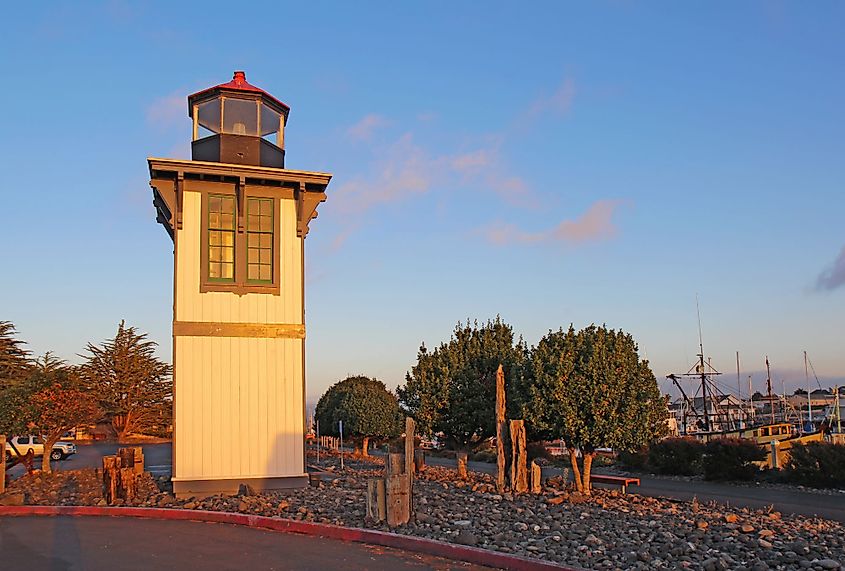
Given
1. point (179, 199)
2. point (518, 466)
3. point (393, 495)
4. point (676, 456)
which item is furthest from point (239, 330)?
point (676, 456)

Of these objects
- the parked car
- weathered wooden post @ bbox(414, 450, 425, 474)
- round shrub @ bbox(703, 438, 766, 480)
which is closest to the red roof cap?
weathered wooden post @ bbox(414, 450, 425, 474)

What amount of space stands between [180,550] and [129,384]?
52.3m

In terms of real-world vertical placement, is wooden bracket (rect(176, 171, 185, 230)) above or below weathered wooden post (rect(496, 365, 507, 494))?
above

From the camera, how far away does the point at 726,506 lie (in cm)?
1678

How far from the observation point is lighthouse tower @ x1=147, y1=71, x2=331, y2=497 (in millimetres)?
17375

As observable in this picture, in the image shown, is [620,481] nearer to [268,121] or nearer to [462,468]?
[462,468]

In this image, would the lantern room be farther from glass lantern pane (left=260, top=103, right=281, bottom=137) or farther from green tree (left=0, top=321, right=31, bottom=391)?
green tree (left=0, top=321, right=31, bottom=391)

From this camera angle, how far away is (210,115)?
19.0m

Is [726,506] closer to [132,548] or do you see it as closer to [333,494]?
[333,494]

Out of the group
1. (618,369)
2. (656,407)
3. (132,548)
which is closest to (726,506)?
(656,407)

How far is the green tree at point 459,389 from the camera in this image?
24.0 meters

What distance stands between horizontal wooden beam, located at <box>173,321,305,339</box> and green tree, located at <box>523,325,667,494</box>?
19.0 feet

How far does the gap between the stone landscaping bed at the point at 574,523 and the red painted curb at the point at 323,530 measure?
51 centimetres

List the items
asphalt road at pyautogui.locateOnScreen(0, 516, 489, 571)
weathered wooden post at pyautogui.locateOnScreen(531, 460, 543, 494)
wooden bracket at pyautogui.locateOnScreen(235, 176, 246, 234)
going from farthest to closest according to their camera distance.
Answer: wooden bracket at pyautogui.locateOnScreen(235, 176, 246, 234), weathered wooden post at pyautogui.locateOnScreen(531, 460, 543, 494), asphalt road at pyautogui.locateOnScreen(0, 516, 489, 571)
